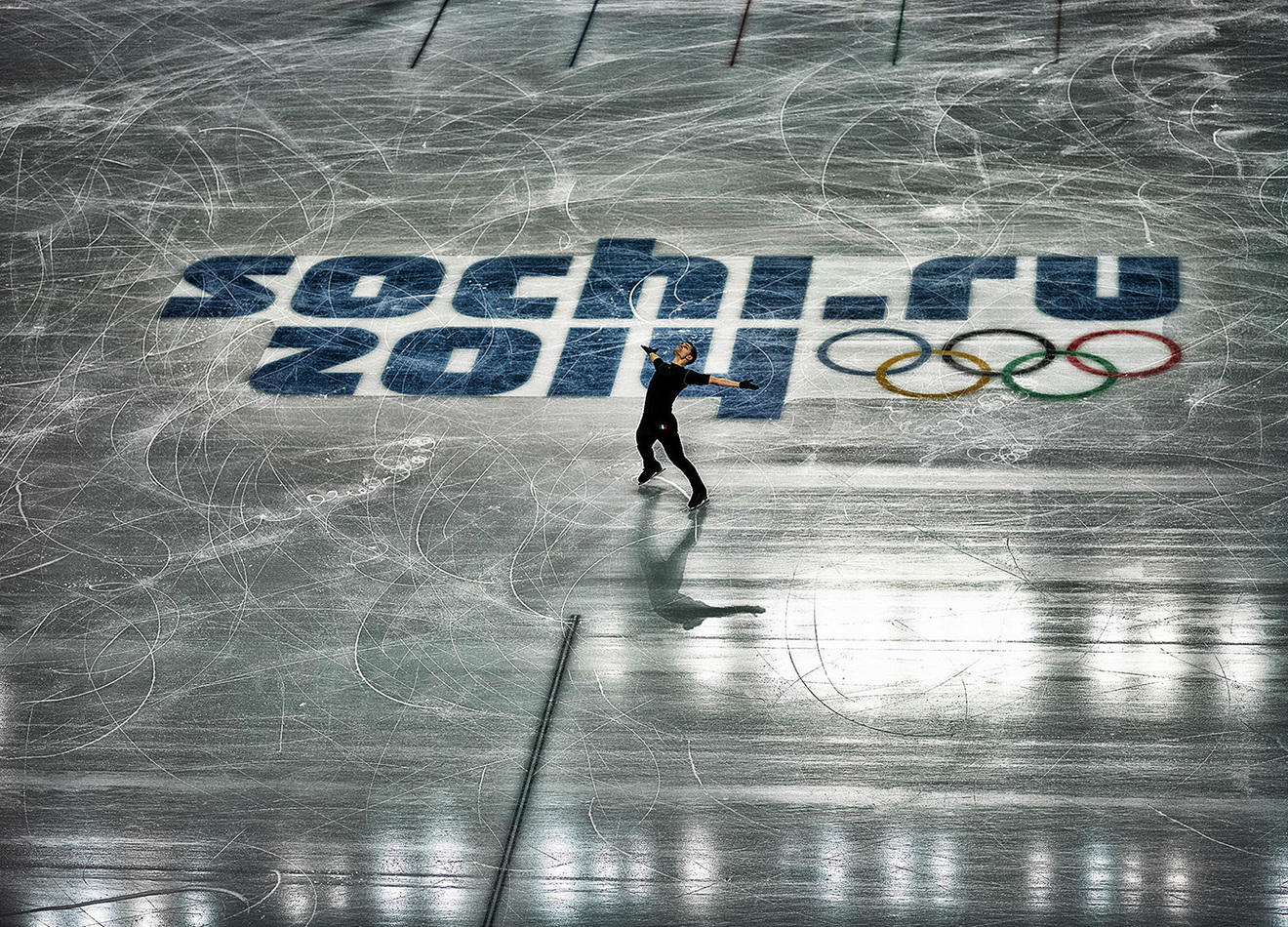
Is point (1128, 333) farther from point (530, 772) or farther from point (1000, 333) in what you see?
point (530, 772)

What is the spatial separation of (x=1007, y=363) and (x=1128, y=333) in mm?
1228

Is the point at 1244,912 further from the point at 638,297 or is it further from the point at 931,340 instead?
the point at 638,297

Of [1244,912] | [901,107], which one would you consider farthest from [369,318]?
[1244,912]

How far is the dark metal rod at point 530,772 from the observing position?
29.9ft

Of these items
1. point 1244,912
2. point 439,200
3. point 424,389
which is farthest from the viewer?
point 439,200

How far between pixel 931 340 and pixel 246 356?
6540 mm

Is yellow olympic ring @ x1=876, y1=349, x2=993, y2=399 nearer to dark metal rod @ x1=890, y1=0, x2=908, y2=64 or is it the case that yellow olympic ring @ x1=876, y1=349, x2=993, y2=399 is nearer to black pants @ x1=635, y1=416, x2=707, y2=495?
black pants @ x1=635, y1=416, x2=707, y2=495

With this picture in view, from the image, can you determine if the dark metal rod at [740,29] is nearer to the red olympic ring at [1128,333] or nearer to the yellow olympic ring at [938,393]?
the yellow olympic ring at [938,393]

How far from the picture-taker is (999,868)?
8.97 metres

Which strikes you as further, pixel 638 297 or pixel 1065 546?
pixel 638 297

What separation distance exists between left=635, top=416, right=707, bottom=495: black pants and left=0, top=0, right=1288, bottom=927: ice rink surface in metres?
0.35

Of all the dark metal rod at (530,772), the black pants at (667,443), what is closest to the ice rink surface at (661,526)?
the dark metal rod at (530,772)

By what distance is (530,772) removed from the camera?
9.99 metres

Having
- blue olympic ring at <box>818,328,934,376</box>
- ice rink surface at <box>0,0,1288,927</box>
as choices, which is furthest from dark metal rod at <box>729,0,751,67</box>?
blue olympic ring at <box>818,328,934,376</box>
